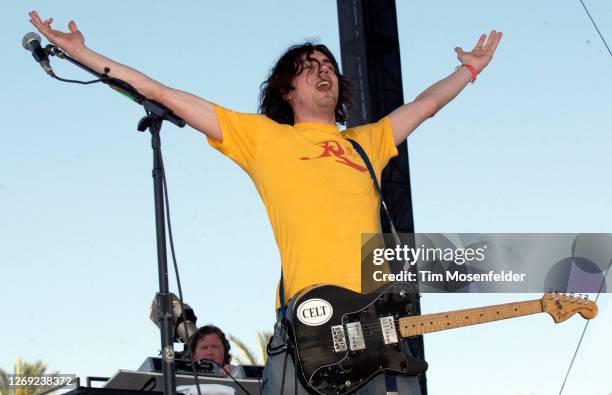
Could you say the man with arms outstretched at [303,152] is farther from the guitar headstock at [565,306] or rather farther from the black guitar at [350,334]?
the guitar headstock at [565,306]

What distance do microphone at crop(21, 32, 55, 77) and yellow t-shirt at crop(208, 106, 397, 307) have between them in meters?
0.67

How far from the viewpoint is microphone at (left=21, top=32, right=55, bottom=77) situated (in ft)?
9.41

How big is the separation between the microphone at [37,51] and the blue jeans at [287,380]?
3.74ft

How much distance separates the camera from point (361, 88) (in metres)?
6.92

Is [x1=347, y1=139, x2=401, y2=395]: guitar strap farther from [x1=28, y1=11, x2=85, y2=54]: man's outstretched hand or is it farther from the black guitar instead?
[x1=28, y1=11, x2=85, y2=54]: man's outstretched hand

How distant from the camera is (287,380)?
297cm

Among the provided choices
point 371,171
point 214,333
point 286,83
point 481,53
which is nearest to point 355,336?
point 371,171

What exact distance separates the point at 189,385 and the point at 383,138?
1655mm

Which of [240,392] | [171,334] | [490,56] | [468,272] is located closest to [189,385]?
[240,392]

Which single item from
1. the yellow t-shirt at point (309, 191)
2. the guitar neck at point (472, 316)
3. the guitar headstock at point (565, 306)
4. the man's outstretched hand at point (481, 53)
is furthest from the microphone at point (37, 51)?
the guitar headstock at point (565, 306)

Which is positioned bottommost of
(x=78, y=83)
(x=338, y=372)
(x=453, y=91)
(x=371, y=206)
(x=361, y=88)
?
(x=338, y=372)

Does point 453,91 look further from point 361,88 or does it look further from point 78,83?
point 361,88

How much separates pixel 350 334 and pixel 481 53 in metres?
1.54

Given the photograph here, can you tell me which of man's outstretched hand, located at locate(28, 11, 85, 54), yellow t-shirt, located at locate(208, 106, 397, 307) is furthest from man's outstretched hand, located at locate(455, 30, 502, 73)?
man's outstretched hand, located at locate(28, 11, 85, 54)
